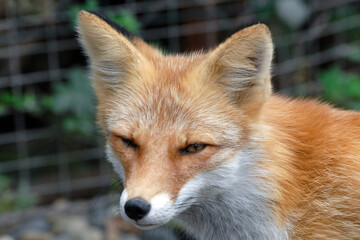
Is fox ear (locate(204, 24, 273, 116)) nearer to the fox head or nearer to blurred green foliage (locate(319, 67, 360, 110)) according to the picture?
the fox head

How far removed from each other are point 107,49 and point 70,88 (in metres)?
2.70

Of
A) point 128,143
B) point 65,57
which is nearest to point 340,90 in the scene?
point 65,57

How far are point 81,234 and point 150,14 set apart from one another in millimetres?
2852

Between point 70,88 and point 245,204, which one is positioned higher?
point 245,204

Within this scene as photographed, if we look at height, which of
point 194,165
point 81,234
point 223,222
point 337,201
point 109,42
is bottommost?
point 81,234

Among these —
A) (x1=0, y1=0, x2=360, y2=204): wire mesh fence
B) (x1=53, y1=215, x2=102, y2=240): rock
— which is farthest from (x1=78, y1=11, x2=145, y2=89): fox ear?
(x1=53, y1=215, x2=102, y2=240): rock

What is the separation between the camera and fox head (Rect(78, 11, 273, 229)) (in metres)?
2.91

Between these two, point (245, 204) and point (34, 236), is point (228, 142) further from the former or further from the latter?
point (34, 236)

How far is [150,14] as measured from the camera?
6.72 metres

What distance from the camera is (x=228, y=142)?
3135 millimetres

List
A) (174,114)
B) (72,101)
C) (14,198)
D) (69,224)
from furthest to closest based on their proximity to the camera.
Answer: (14,198) < (69,224) < (72,101) < (174,114)

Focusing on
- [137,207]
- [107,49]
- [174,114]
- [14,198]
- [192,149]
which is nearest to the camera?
[137,207]

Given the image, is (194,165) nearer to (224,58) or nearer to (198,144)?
(198,144)

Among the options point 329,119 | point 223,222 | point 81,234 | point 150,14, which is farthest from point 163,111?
point 150,14
